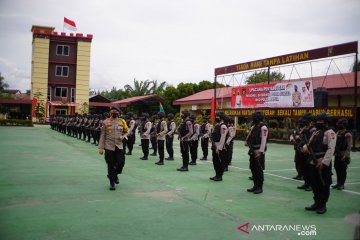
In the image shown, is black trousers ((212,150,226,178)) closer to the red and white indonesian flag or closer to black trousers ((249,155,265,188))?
black trousers ((249,155,265,188))

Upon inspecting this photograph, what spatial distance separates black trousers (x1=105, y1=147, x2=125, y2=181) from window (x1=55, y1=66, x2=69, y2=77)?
44.8m

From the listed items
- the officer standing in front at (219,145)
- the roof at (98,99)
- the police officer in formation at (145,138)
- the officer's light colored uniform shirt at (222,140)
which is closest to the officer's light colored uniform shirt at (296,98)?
the police officer in formation at (145,138)

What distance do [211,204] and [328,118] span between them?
2.67 m

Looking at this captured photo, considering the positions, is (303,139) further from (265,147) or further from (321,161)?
(321,161)

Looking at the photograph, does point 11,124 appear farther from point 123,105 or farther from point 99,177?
point 99,177

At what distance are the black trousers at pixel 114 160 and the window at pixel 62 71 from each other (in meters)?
44.8

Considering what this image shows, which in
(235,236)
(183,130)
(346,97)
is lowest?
(235,236)

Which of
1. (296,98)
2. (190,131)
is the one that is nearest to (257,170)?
(190,131)

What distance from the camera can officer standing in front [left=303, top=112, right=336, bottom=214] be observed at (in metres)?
6.24

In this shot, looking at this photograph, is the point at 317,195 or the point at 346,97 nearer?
the point at 317,195

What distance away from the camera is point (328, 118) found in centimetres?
646

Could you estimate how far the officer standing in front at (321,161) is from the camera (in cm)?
624

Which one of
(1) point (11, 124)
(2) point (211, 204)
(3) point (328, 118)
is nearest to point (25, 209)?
(2) point (211, 204)

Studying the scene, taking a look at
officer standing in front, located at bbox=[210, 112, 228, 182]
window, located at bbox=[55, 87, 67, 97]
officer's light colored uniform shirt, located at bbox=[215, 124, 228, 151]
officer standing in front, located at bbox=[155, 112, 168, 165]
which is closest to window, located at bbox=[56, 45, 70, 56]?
window, located at bbox=[55, 87, 67, 97]
